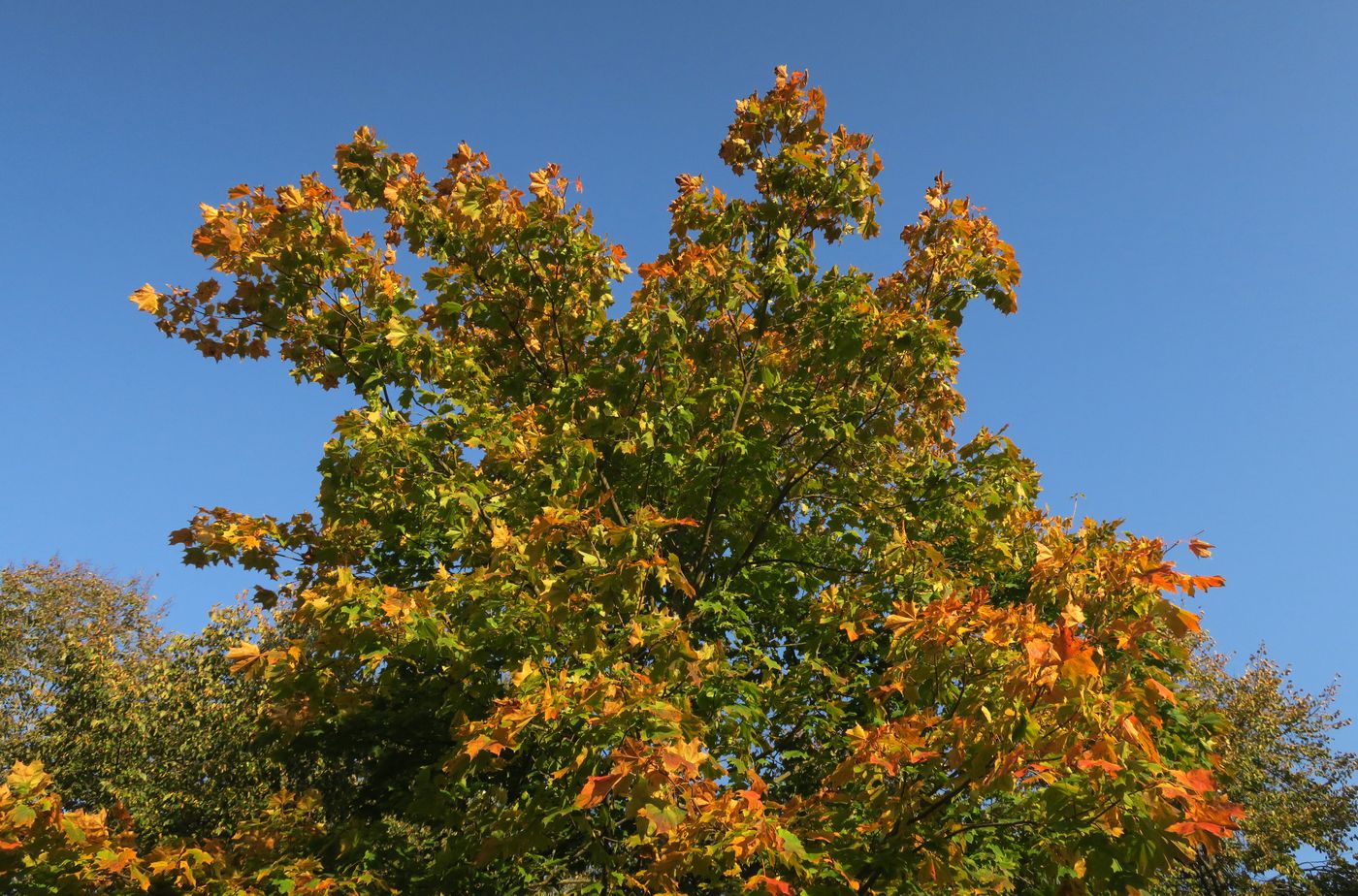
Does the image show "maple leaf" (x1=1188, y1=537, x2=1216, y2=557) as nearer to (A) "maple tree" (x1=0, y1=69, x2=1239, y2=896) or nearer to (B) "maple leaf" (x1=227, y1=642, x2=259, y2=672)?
(A) "maple tree" (x1=0, y1=69, x2=1239, y2=896)

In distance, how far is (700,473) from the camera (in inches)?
276

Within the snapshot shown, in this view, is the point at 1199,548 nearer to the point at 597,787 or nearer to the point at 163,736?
the point at 597,787

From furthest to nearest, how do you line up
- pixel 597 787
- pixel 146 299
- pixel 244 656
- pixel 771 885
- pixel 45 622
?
1. pixel 45 622
2. pixel 146 299
3. pixel 244 656
4. pixel 771 885
5. pixel 597 787

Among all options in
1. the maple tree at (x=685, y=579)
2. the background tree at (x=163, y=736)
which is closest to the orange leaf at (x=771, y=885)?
the maple tree at (x=685, y=579)

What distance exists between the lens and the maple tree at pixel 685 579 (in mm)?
4090

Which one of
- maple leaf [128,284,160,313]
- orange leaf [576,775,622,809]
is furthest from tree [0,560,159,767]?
orange leaf [576,775,622,809]

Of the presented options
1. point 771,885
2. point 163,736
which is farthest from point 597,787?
point 163,736

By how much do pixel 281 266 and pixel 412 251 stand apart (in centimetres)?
126

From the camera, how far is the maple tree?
409 cm

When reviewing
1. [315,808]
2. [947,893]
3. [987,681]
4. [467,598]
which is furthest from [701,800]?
[315,808]

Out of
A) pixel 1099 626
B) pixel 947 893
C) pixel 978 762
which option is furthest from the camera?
pixel 947 893

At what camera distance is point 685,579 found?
546 centimetres

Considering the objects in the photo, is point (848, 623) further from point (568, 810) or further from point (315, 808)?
point (315, 808)

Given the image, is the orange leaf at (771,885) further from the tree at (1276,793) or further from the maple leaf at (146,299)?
the tree at (1276,793)
